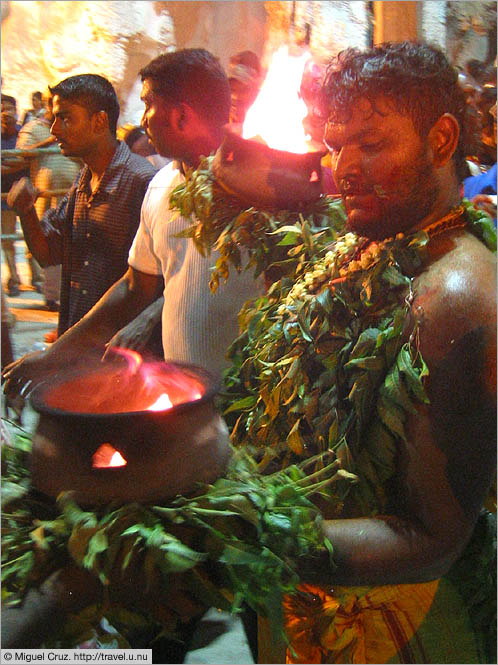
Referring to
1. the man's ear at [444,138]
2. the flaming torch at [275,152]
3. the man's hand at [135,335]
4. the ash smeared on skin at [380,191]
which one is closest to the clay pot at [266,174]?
the flaming torch at [275,152]

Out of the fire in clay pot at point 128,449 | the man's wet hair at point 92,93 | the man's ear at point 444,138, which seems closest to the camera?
the fire in clay pot at point 128,449

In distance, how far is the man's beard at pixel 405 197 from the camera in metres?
1.43

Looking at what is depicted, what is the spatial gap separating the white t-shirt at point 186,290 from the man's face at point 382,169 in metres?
0.28

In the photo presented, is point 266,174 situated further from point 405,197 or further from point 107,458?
point 107,458

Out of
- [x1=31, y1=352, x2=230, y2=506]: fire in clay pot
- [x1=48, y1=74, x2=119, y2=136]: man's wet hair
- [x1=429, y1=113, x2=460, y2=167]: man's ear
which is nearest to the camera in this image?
[x1=31, y1=352, x2=230, y2=506]: fire in clay pot

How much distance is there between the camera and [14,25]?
152 centimetres

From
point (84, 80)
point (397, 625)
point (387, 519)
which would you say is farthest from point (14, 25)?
point (397, 625)

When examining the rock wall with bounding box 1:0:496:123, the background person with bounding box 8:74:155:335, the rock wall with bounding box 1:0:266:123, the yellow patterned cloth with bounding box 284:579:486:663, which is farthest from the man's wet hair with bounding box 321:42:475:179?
the yellow patterned cloth with bounding box 284:579:486:663

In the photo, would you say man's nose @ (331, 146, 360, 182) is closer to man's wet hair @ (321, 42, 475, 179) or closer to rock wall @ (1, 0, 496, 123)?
man's wet hair @ (321, 42, 475, 179)

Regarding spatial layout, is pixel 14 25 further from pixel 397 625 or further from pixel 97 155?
pixel 397 625

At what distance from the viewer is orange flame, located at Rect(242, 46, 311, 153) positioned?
148 cm

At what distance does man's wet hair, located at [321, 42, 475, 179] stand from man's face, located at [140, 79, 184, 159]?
13.1 inches

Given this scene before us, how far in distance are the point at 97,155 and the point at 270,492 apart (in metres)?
0.80

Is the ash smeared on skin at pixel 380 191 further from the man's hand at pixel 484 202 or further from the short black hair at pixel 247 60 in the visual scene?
the short black hair at pixel 247 60
